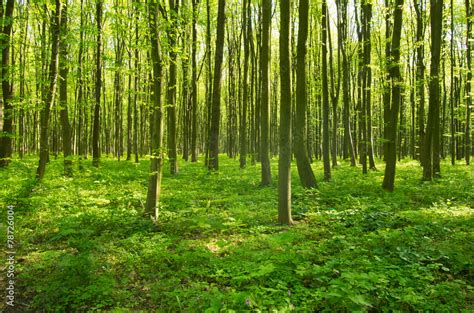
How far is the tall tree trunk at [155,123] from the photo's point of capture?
7.64m

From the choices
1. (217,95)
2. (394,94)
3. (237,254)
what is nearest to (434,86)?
(394,94)

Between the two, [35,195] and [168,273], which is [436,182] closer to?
[168,273]

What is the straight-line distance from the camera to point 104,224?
7590 millimetres

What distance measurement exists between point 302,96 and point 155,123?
483 centimetres

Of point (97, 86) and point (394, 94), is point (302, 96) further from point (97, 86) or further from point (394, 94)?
point (97, 86)

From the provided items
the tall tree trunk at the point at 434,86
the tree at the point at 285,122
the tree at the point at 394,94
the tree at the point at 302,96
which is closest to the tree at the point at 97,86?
the tree at the point at 302,96

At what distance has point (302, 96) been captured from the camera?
33.7ft

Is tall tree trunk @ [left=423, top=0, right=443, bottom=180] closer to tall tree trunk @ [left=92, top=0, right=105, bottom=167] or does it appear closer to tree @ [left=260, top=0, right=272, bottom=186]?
tree @ [left=260, top=0, right=272, bottom=186]

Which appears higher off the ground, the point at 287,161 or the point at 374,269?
the point at 287,161

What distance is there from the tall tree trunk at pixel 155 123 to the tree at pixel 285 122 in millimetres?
2922

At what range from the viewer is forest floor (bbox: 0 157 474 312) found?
4.37m

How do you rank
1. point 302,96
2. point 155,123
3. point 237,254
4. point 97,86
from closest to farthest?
point 237,254
point 155,123
point 302,96
point 97,86

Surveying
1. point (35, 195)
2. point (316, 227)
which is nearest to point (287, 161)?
point (316, 227)

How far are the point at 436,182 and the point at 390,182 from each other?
3537mm
